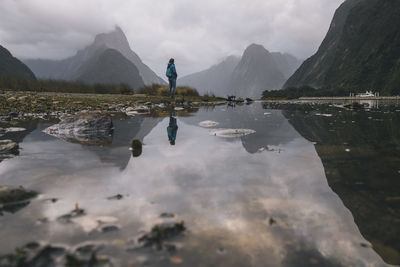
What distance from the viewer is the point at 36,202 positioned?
375 centimetres

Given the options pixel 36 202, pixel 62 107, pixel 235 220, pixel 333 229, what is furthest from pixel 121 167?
pixel 62 107

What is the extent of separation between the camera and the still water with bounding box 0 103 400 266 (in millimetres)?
2680

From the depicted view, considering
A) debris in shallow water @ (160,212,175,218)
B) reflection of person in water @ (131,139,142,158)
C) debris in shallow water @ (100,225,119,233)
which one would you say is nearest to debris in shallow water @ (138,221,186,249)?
debris in shallow water @ (160,212,175,218)

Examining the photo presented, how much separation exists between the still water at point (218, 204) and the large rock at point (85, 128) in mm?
2336

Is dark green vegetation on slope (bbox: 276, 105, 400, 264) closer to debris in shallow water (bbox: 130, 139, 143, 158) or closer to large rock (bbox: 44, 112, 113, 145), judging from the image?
debris in shallow water (bbox: 130, 139, 143, 158)

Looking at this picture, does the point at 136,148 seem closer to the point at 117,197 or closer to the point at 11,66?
the point at 117,197

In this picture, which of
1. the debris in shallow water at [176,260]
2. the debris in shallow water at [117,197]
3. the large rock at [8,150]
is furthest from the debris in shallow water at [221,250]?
the large rock at [8,150]

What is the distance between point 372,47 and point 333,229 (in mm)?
193512

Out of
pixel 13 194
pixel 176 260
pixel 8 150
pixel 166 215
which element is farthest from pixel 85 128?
pixel 176 260

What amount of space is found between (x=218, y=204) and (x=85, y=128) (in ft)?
25.9

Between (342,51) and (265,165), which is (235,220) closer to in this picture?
(265,165)

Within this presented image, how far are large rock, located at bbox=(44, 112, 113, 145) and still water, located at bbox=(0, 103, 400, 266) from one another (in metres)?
2.34

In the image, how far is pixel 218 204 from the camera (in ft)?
12.4

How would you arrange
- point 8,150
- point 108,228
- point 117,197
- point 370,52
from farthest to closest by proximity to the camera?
point 370,52
point 8,150
point 117,197
point 108,228
